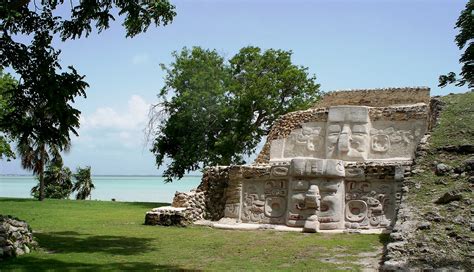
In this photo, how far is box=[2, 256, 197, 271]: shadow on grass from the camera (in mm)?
7922

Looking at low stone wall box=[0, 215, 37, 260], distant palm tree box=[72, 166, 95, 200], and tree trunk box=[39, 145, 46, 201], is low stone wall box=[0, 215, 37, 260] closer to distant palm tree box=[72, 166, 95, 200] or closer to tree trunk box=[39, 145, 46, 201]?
tree trunk box=[39, 145, 46, 201]

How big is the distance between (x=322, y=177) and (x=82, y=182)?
2667 cm

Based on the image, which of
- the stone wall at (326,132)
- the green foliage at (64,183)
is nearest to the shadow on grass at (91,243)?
the stone wall at (326,132)

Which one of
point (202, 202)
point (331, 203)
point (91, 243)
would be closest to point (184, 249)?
point (91, 243)

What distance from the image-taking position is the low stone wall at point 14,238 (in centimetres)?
868

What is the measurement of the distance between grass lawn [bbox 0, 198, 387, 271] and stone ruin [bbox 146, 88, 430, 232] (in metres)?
1.23

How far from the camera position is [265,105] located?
2691cm

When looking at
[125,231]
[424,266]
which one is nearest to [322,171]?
[125,231]

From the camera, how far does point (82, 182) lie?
123ft

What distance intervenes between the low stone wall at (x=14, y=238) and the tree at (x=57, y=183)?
25.9 meters

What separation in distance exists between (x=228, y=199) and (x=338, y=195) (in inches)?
142

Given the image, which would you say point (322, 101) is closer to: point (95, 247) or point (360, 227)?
point (360, 227)

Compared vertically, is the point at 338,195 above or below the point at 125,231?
above

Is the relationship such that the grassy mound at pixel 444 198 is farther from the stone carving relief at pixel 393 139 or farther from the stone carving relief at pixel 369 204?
the stone carving relief at pixel 393 139
